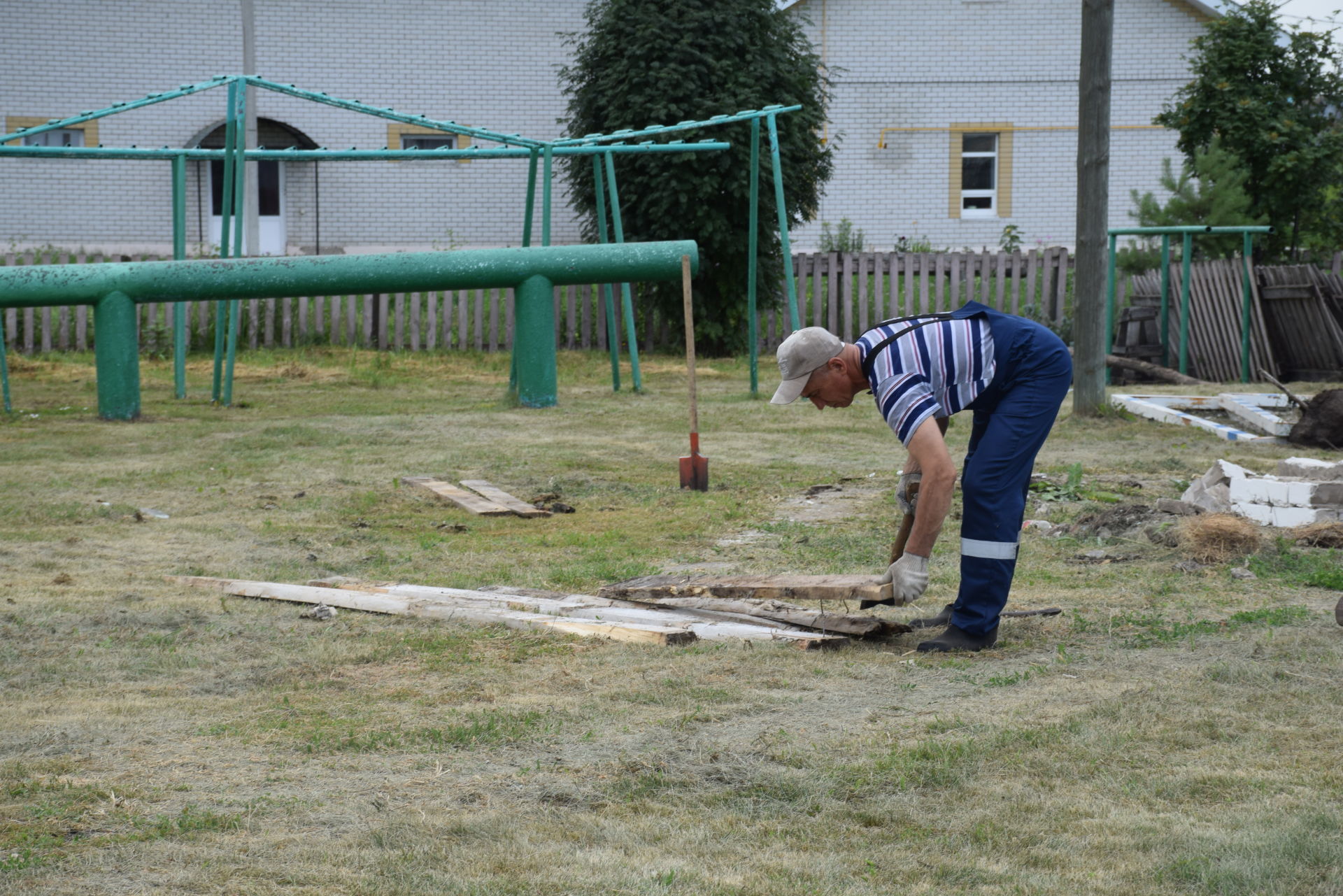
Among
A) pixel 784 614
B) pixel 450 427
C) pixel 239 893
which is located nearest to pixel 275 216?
pixel 450 427

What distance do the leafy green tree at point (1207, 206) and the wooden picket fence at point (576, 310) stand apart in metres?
1.19

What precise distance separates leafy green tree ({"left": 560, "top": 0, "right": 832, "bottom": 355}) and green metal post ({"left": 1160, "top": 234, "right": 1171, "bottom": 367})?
4.90 metres

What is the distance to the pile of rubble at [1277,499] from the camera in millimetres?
6777

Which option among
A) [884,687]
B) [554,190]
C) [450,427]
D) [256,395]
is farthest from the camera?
[554,190]

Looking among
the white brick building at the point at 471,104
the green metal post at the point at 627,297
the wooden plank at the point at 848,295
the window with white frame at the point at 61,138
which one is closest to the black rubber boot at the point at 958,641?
the green metal post at the point at 627,297

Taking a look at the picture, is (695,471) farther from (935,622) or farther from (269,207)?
(269,207)

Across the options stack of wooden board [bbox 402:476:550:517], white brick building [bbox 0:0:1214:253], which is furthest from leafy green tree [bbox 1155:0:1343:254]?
stack of wooden board [bbox 402:476:550:517]

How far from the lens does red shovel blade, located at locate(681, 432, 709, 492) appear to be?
8.47 m

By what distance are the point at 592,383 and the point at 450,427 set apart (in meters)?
4.12

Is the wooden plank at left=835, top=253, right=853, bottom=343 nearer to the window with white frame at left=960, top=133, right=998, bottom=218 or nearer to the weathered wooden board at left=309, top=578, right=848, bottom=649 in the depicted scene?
the window with white frame at left=960, top=133, right=998, bottom=218

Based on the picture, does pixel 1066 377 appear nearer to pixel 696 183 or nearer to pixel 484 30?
pixel 696 183

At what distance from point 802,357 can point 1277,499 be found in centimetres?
357

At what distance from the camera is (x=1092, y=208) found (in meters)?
11.8

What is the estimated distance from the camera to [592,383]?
15430mm
